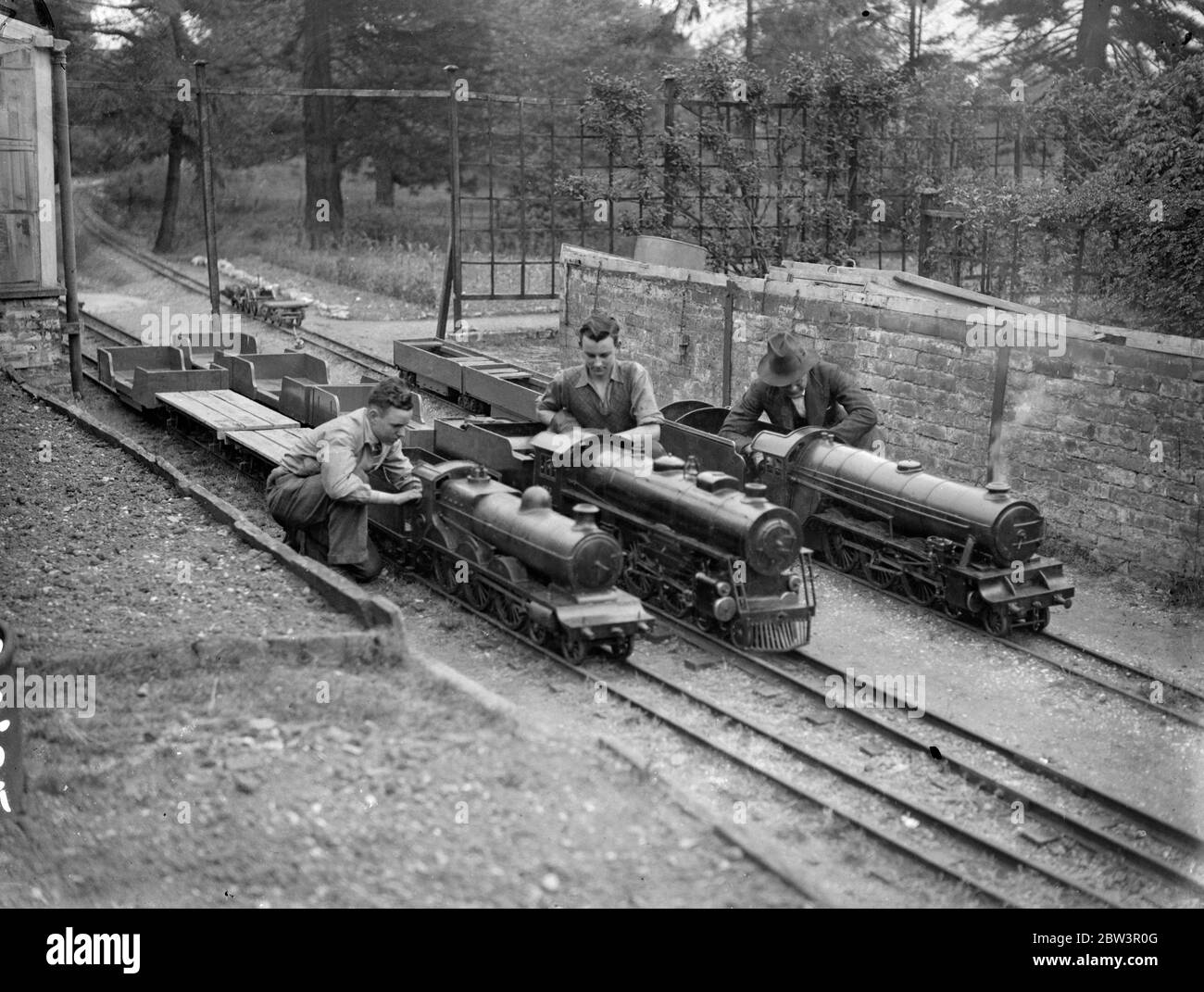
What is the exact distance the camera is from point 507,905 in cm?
590

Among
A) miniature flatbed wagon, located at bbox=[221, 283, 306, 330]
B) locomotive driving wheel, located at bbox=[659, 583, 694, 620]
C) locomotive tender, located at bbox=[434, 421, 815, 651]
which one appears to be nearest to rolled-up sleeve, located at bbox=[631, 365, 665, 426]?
locomotive tender, located at bbox=[434, 421, 815, 651]

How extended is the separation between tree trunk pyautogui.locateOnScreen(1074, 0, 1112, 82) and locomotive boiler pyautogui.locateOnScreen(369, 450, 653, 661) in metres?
17.2

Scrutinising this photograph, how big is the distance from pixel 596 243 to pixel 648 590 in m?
25.5

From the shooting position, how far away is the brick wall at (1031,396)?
1184 centimetres

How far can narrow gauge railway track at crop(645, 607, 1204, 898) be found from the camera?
737cm

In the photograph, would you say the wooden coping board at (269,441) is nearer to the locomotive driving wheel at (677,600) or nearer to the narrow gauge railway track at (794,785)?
the narrow gauge railway track at (794,785)

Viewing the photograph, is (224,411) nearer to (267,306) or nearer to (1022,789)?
(1022,789)

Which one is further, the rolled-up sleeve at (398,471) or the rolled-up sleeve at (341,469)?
the rolled-up sleeve at (398,471)

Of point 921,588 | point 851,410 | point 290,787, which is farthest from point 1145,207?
point 290,787

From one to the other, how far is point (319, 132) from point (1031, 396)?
29.5 metres

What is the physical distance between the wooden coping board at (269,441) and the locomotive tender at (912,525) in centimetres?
374

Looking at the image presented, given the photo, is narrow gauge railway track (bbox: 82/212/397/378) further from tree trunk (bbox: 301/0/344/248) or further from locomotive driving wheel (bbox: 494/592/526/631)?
locomotive driving wheel (bbox: 494/592/526/631)

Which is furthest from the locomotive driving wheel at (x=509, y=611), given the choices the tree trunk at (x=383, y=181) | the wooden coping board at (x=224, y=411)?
the tree trunk at (x=383, y=181)
